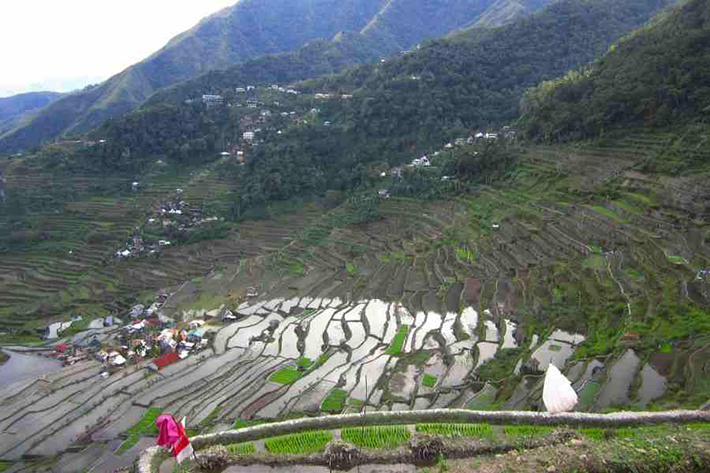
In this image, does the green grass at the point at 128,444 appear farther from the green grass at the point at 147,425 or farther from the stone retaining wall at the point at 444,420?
the stone retaining wall at the point at 444,420

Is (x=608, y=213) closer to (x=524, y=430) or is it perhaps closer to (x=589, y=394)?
(x=589, y=394)

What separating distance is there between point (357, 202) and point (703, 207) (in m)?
21.4

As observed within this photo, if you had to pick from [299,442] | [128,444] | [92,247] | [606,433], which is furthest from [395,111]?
[606,433]

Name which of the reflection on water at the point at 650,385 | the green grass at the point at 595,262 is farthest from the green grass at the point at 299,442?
the green grass at the point at 595,262

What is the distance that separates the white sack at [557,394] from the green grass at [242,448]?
19.8 feet

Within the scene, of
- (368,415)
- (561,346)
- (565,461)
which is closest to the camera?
(565,461)

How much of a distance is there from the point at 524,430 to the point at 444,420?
1.61 m

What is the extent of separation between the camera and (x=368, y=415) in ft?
34.8

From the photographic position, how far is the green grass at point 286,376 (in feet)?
55.3

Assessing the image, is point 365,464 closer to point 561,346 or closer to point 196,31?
point 561,346

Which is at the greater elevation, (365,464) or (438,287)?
(365,464)

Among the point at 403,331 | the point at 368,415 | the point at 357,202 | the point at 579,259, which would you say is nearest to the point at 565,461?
the point at 368,415

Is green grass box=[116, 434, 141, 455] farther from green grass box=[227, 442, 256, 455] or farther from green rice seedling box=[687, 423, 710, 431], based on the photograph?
green rice seedling box=[687, 423, 710, 431]

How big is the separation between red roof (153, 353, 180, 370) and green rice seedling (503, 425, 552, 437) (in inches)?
545
